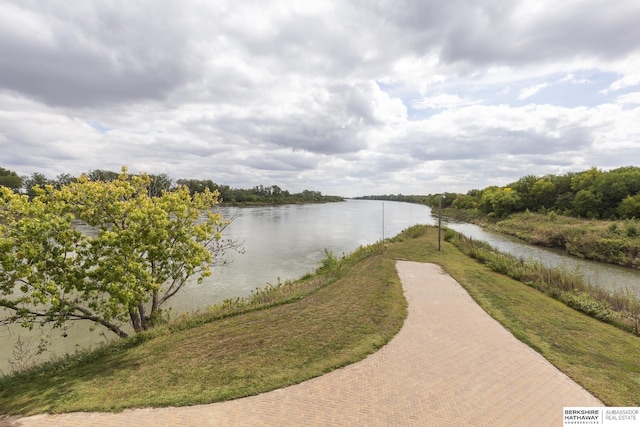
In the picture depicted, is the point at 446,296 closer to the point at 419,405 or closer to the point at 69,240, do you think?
the point at 419,405

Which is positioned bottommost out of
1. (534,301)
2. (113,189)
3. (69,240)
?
(534,301)

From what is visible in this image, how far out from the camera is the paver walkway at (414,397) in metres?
5.64

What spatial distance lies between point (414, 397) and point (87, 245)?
10.9 meters

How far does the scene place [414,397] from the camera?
6.21m

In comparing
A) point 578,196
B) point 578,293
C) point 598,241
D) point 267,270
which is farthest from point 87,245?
point 578,196

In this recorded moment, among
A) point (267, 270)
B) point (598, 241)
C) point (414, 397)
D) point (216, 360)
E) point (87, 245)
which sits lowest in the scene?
point (267, 270)

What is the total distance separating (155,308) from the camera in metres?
12.6

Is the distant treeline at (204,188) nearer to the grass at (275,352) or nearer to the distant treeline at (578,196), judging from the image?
the grass at (275,352)

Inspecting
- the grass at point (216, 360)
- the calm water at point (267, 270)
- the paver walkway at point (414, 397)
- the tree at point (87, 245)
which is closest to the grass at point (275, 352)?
the grass at point (216, 360)

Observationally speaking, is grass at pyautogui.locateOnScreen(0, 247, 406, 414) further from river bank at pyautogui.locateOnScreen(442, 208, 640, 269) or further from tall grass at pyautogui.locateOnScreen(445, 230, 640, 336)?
river bank at pyautogui.locateOnScreen(442, 208, 640, 269)

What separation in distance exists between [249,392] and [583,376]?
8.13 metres

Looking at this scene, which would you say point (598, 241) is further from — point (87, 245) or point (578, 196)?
point (87, 245)

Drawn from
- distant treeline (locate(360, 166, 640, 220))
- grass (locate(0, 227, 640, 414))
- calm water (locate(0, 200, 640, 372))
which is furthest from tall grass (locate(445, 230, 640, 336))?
distant treeline (locate(360, 166, 640, 220))

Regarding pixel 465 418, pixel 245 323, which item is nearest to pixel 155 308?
pixel 245 323
